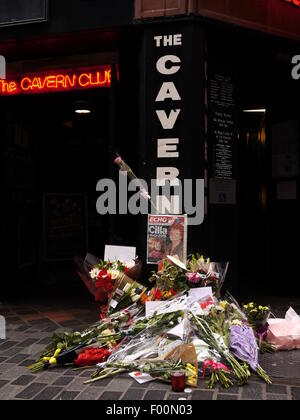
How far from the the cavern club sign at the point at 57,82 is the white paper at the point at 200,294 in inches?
168

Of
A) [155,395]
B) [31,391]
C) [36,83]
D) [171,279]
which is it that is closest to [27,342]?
[31,391]

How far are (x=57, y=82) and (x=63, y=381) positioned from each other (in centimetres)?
533

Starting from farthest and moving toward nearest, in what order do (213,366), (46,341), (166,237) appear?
(166,237) → (46,341) → (213,366)

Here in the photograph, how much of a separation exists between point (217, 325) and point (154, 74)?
12.1 feet

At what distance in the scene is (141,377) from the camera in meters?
4.30

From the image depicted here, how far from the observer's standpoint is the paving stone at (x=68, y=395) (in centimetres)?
395

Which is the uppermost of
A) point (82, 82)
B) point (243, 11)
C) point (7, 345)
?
point (243, 11)

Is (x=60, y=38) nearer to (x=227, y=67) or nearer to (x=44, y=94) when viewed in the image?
(x=44, y=94)

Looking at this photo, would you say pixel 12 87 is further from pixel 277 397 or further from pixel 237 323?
pixel 277 397

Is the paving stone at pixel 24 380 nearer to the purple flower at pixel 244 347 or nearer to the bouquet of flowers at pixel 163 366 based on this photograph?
the bouquet of flowers at pixel 163 366

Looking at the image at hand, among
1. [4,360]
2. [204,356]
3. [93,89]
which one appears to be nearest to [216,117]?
[93,89]

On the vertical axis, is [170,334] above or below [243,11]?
below

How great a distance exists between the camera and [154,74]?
650 centimetres

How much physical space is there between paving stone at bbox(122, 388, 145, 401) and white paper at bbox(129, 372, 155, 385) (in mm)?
140
